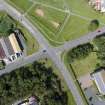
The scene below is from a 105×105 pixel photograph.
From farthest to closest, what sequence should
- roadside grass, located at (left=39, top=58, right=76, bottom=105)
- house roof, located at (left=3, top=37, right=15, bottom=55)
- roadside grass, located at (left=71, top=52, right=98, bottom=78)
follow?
roadside grass, located at (left=71, top=52, right=98, bottom=78) → roadside grass, located at (left=39, top=58, right=76, bottom=105) → house roof, located at (left=3, top=37, right=15, bottom=55)

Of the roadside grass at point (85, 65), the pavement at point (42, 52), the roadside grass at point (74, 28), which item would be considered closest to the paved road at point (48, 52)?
the pavement at point (42, 52)

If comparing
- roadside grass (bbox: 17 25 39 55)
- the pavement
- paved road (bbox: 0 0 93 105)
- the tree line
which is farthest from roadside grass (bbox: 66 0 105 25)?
roadside grass (bbox: 17 25 39 55)

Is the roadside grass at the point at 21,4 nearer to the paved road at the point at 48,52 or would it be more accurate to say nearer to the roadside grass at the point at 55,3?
the paved road at the point at 48,52

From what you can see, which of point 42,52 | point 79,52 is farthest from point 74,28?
point 42,52

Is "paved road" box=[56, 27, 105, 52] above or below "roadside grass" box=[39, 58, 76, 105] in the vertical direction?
above

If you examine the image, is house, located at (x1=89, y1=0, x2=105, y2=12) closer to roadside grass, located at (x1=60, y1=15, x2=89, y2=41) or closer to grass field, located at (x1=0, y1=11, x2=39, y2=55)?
roadside grass, located at (x1=60, y1=15, x2=89, y2=41)

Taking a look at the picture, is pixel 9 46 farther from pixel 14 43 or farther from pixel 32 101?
pixel 32 101
